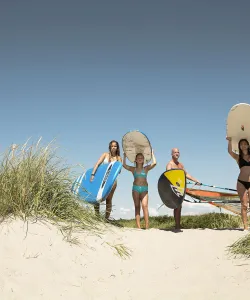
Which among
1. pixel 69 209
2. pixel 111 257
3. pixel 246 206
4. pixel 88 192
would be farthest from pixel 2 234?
pixel 246 206

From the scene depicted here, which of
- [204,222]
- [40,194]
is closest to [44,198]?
[40,194]

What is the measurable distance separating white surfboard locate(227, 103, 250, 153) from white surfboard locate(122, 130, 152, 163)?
5.28 ft

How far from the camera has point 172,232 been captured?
6.53 m

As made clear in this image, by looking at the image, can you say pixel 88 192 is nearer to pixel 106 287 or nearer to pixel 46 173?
pixel 46 173

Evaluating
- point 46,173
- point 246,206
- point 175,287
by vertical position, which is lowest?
point 175,287

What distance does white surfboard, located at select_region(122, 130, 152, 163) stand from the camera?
23.9 ft

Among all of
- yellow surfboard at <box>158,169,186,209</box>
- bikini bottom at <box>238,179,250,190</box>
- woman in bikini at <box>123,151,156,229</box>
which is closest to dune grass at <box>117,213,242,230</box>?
woman in bikini at <box>123,151,156,229</box>

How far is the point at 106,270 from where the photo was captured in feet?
15.5

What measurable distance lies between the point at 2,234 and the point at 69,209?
111 cm

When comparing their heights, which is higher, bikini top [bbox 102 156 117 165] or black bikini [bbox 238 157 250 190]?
bikini top [bbox 102 156 117 165]

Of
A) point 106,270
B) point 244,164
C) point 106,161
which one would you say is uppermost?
point 106,161

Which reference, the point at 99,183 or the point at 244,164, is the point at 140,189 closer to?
the point at 99,183

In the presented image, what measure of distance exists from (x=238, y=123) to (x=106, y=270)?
13.1ft

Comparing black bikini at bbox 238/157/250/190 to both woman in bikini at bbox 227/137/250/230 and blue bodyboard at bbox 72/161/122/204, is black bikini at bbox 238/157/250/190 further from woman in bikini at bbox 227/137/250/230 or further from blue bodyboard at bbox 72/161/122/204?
blue bodyboard at bbox 72/161/122/204
